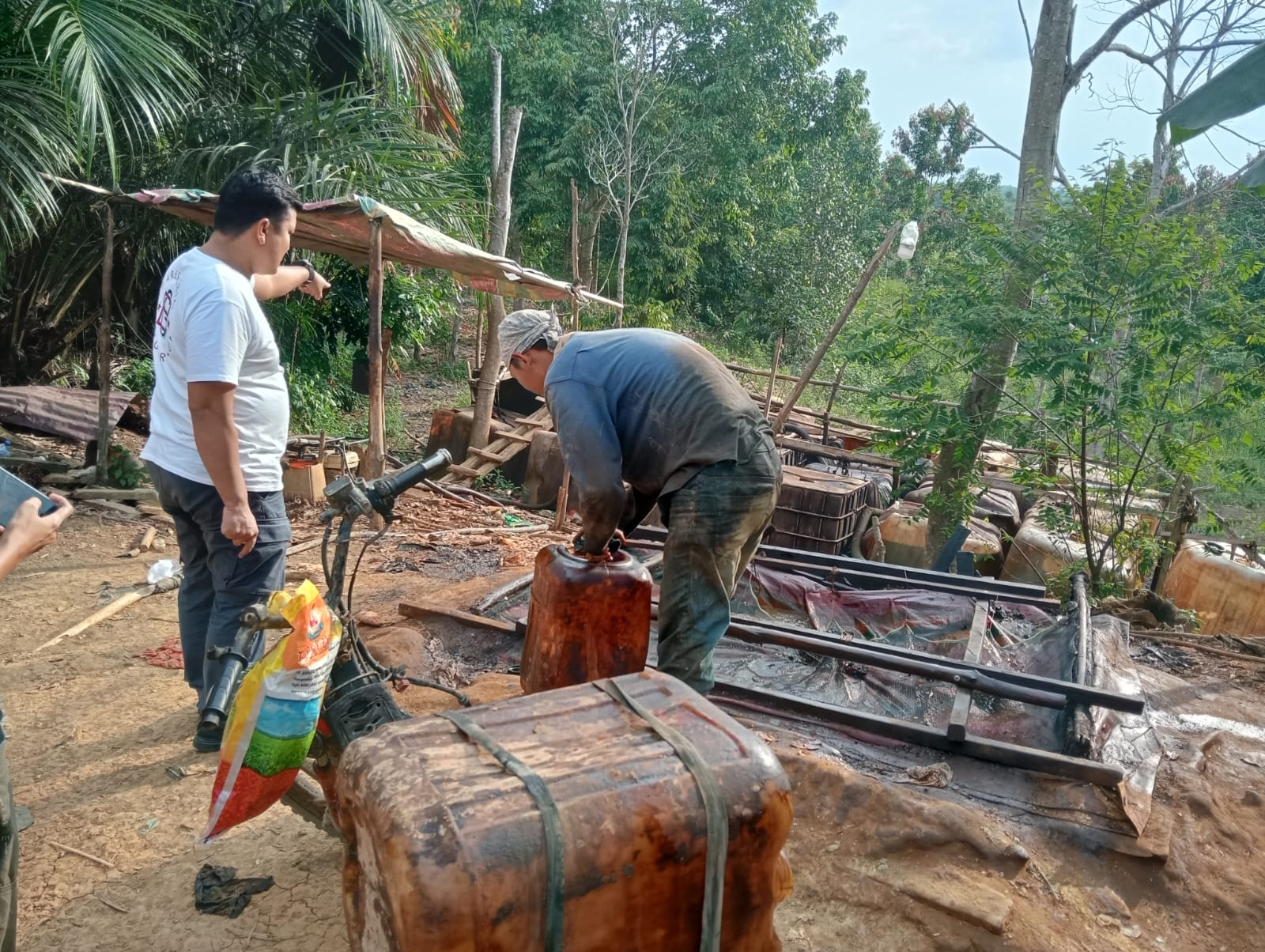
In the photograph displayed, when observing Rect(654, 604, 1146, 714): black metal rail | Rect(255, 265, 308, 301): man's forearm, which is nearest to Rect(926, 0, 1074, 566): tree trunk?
Rect(654, 604, 1146, 714): black metal rail

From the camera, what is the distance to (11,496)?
65.0 inches

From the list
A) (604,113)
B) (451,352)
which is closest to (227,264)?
(451,352)

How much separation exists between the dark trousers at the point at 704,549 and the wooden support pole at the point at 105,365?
19.8ft

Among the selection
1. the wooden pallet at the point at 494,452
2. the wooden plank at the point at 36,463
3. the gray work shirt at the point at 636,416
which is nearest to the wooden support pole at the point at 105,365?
the wooden plank at the point at 36,463

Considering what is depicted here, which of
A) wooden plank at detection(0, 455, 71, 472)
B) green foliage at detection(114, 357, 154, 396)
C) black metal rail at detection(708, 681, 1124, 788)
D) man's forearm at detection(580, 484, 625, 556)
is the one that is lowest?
wooden plank at detection(0, 455, 71, 472)

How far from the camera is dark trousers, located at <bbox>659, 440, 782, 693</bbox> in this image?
280 centimetres

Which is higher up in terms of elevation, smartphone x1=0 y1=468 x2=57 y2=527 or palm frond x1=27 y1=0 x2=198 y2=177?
palm frond x1=27 y1=0 x2=198 y2=177

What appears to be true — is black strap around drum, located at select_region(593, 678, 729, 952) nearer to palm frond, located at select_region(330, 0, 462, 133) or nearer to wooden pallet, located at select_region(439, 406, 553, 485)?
wooden pallet, located at select_region(439, 406, 553, 485)

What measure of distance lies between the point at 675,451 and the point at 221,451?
4.81 feet

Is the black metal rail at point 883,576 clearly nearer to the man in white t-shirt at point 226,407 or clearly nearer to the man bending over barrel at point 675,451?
the man bending over barrel at point 675,451

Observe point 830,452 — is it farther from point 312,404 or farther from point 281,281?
point 281,281

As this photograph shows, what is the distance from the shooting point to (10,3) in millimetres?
6336

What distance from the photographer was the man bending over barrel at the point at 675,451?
2.72 metres

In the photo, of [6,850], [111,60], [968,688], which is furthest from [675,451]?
[111,60]
